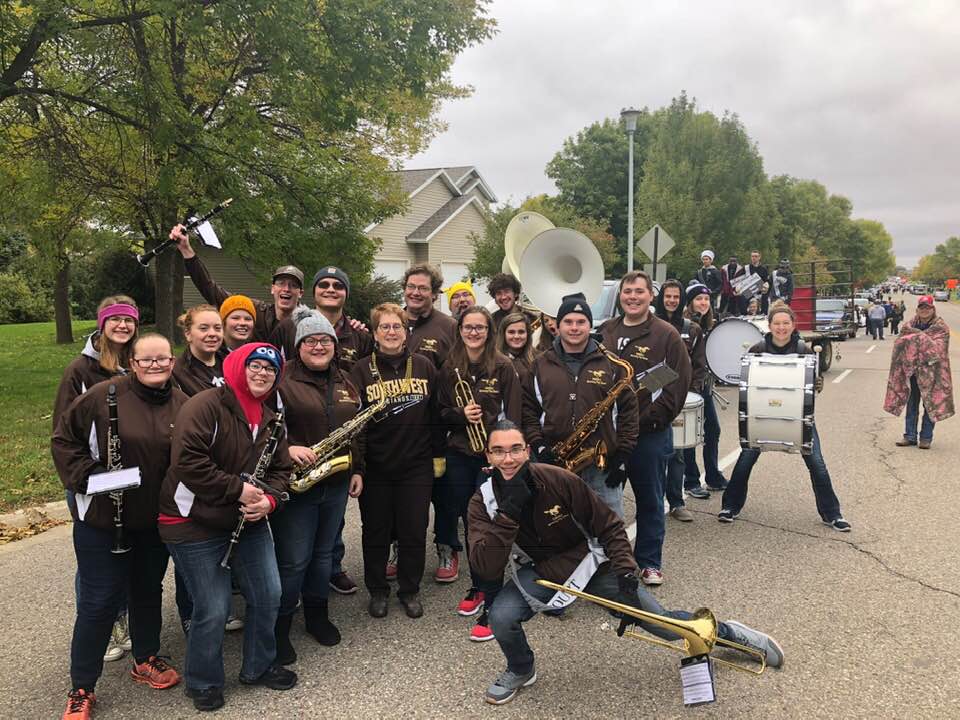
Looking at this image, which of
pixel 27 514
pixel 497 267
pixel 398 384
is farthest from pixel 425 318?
pixel 497 267

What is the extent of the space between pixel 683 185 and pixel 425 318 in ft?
95.2

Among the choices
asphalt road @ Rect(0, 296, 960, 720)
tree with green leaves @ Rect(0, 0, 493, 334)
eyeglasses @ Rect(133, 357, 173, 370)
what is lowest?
asphalt road @ Rect(0, 296, 960, 720)

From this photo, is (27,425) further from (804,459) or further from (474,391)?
(804,459)

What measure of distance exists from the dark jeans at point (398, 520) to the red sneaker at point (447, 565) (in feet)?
1.46

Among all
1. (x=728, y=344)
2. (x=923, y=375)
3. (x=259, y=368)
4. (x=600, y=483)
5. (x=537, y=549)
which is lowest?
(x=537, y=549)

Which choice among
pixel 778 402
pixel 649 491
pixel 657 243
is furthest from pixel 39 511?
pixel 657 243

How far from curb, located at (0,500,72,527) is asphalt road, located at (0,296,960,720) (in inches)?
13.7

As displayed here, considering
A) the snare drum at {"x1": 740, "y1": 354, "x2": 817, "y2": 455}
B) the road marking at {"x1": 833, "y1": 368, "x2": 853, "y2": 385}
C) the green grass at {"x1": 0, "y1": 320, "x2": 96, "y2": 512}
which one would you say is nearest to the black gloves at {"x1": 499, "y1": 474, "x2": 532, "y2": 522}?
the snare drum at {"x1": 740, "y1": 354, "x2": 817, "y2": 455}

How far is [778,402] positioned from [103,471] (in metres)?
4.62

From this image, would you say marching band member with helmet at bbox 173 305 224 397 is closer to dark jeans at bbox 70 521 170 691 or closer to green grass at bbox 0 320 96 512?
dark jeans at bbox 70 521 170 691

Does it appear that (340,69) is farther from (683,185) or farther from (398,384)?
(683,185)

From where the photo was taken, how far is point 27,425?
9.20 metres

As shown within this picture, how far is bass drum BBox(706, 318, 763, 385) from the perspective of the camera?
7773 mm

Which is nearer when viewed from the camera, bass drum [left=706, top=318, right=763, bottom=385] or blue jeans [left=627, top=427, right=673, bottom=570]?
blue jeans [left=627, top=427, right=673, bottom=570]
